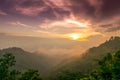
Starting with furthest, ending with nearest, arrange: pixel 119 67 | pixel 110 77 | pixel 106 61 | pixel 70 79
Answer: pixel 70 79, pixel 106 61, pixel 110 77, pixel 119 67

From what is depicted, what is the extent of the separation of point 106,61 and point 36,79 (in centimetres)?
2748

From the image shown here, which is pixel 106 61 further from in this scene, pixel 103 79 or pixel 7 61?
pixel 7 61

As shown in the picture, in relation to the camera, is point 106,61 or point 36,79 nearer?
point 106,61

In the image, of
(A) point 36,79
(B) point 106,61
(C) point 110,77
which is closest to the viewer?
(C) point 110,77

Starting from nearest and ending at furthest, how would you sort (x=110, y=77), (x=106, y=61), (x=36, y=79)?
1. (x=110, y=77)
2. (x=106, y=61)
3. (x=36, y=79)

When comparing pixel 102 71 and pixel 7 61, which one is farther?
pixel 7 61

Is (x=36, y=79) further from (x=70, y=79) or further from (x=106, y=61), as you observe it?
(x=106, y=61)

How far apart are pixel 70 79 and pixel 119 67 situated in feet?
140

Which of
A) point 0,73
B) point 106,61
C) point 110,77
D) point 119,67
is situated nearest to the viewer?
point 119,67

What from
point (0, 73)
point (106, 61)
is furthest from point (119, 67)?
point (0, 73)

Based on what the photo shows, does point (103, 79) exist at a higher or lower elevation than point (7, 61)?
lower

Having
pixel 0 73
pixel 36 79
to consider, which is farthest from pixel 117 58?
pixel 0 73

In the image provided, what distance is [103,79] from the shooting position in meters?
53.4

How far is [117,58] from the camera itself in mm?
55125
